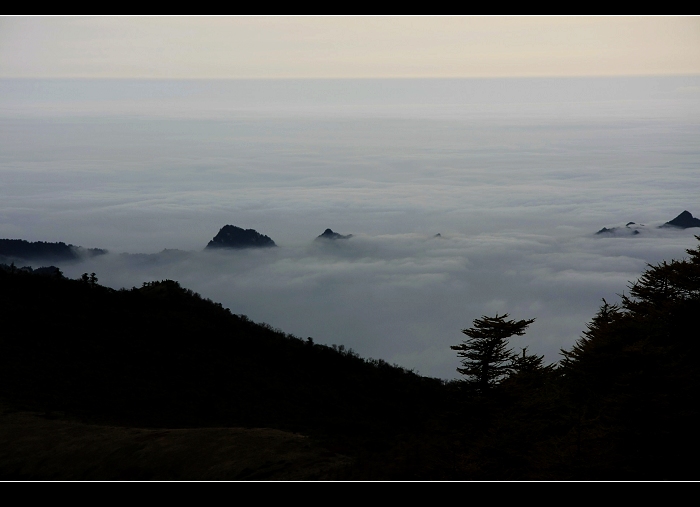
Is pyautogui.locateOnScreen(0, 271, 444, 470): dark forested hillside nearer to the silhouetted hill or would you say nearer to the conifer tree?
the conifer tree

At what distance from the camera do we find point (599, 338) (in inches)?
1058

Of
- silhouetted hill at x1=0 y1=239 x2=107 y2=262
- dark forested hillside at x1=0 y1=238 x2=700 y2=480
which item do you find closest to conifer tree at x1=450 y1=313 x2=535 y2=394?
dark forested hillside at x1=0 y1=238 x2=700 y2=480

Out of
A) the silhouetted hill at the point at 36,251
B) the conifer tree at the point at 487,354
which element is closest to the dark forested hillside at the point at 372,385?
the conifer tree at the point at 487,354

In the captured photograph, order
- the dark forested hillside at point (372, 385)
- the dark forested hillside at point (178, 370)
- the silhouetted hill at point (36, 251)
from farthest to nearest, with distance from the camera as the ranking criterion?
the silhouetted hill at point (36, 251), the dark forested hillside at point (178, 370), the dark forested hillside at point (372, 385)

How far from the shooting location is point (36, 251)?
5974 inches

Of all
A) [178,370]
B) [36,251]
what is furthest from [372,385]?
[36,251]

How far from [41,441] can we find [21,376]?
11.0m

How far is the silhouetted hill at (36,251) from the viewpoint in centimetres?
14700

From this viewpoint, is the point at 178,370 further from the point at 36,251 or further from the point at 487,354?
the point at 36,251

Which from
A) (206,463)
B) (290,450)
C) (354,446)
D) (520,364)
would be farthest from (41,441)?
(520,364)

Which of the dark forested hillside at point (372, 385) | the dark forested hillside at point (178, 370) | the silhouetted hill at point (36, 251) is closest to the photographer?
the dark forested hillside at point (372, 385)

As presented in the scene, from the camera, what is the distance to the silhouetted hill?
147 m

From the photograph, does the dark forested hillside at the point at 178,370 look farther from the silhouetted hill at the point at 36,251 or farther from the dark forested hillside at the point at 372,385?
the silhouetted hill at the point at 36,251
